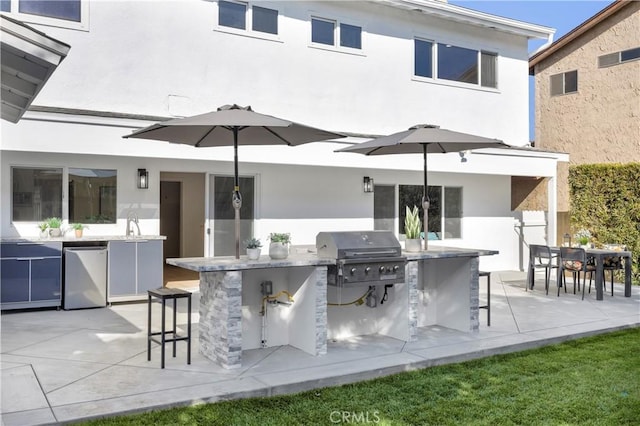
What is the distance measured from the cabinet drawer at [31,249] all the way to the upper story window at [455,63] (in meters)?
8.51

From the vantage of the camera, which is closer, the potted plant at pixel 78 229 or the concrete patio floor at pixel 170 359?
the concrete patio floor at pixel 170 359

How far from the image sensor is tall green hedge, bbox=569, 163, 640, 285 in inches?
462

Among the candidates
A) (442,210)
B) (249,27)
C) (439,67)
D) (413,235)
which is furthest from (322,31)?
(413,235)

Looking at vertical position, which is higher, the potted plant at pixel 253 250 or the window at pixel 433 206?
the window at pixel 433 206

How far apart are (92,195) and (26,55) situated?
17.2 ft

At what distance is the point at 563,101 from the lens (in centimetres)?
1688

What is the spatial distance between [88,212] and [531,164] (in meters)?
9.99

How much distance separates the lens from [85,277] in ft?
29.1

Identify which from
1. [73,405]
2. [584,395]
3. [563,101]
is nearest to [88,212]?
[73,405]

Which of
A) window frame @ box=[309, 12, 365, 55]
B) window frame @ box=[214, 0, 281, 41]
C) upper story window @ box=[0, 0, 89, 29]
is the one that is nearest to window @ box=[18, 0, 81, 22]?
upper story window @ box=[0, 0, 89, 29]

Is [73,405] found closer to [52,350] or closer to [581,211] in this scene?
[52,350]

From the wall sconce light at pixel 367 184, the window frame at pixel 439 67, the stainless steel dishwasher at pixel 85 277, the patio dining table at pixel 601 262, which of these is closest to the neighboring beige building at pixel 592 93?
the window frame at pixel 439 67

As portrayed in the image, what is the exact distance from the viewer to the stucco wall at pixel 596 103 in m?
15.0

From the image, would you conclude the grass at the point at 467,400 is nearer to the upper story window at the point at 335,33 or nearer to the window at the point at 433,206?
the window at the point at 433,206
